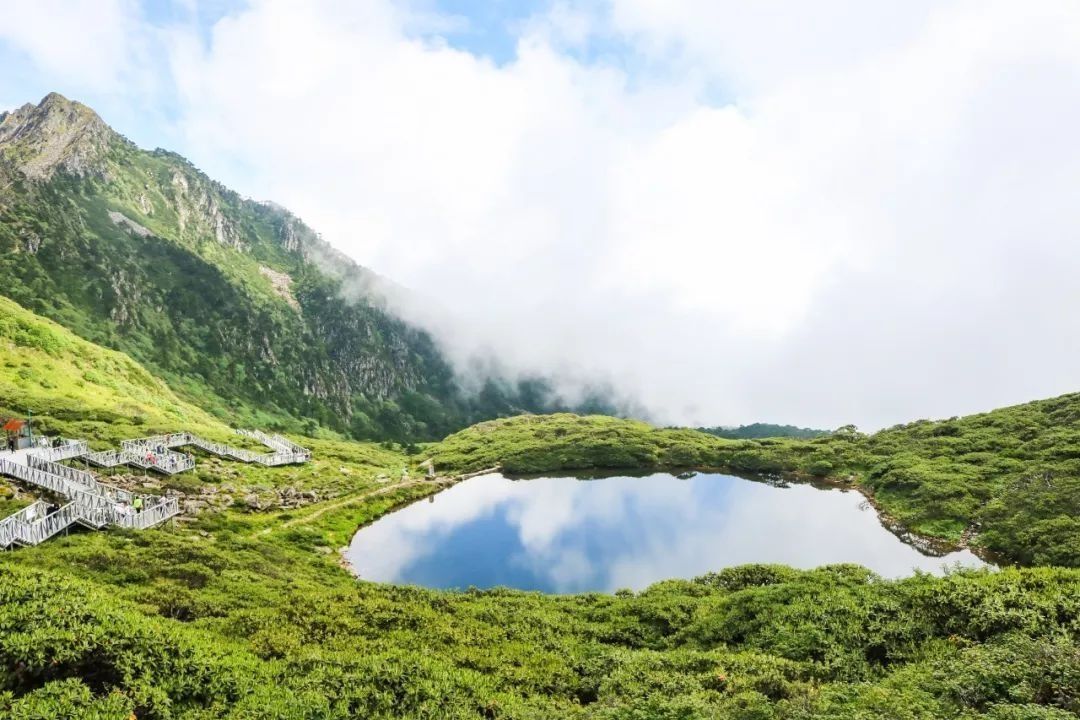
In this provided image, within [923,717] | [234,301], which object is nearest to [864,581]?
[923,717]

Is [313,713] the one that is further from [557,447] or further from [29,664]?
[557,447]

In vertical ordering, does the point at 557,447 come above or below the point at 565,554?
above

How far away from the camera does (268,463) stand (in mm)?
68125

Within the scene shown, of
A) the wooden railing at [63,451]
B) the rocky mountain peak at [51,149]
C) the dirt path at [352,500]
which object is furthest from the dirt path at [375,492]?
the rocky mountain peak at [51,149]

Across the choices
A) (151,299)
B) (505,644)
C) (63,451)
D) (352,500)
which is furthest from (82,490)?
(151,299)

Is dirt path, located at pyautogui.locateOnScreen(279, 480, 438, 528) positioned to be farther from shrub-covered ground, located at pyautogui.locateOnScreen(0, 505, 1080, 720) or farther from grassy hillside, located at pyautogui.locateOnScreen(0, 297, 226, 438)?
shrub-covered ground, located at pyautogui.locateOnScreen(0, 505, 1080, 720)

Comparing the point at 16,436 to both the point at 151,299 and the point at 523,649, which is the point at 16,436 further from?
the point at 151,299

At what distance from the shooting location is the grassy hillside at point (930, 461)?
42.3m

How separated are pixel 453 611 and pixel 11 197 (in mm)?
176450

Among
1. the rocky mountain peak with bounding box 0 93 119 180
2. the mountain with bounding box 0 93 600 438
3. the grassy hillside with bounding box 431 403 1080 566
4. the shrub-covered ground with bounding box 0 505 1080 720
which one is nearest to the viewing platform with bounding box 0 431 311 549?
the shrub-covered ground with bounding box 0 505 1080 720

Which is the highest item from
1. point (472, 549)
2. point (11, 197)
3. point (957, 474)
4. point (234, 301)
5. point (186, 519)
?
point (11, 197)

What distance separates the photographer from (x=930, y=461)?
63562mm

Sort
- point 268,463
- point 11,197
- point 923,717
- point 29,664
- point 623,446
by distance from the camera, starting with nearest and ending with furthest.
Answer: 1. point 923,717
2. point 29,664
3. point 268,463
4. point 623,446
5. point 11,197

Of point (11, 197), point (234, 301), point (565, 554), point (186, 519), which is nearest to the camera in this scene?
point (186, 519)
